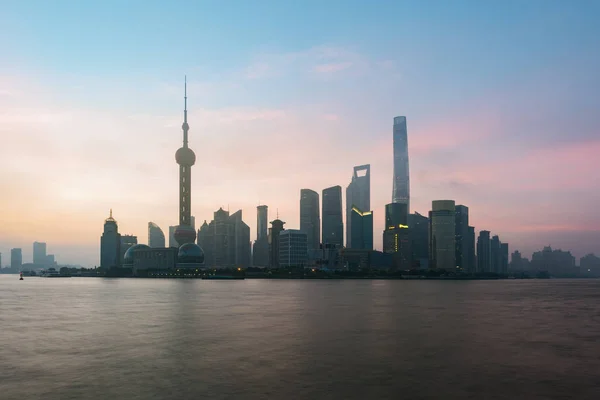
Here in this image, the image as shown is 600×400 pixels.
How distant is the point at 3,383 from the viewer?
1745 inches

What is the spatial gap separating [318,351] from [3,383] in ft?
103

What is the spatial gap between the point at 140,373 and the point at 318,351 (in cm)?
2077

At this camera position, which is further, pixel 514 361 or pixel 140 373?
pixel 514 361

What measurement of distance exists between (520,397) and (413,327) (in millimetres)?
45320

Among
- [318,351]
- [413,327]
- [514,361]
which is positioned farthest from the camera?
[413,327]

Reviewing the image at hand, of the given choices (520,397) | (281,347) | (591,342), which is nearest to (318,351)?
(281,347)

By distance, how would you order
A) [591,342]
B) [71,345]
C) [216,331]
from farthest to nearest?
[216,331] → [591,342] → [71,345]

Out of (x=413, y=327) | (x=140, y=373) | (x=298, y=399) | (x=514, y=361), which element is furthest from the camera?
(x=413, y=327)

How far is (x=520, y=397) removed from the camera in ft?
133

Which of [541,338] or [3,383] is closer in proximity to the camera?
[3,383]

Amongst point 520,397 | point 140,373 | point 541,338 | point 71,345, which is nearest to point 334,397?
point 520,397

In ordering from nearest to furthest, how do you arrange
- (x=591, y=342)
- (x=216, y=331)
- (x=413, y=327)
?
1. (x=591, y=342)
2. (x=216, y=331)
3. (x=413, y=327)

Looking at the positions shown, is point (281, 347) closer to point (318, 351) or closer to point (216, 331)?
point (318, 351)

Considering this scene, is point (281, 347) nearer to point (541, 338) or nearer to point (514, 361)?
point (514, 361)
